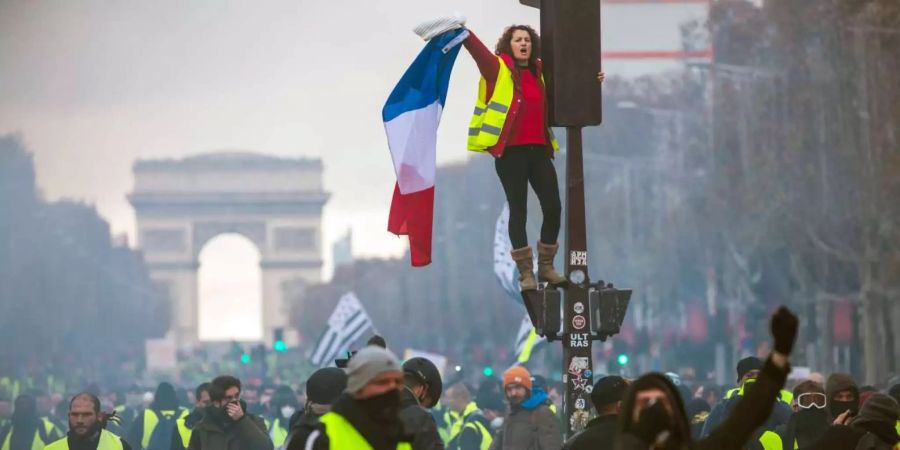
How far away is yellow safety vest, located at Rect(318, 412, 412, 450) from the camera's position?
9.72m

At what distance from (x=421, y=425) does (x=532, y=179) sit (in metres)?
3.46

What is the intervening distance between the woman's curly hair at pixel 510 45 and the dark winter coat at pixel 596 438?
3.42 meters

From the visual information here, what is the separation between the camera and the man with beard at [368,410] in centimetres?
965

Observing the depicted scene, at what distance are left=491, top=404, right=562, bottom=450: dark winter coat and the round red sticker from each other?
8.55 feet

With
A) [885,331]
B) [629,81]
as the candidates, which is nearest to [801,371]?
[885,331]

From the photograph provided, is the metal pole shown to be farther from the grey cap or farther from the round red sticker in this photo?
the grey cap

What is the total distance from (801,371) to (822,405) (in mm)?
20888

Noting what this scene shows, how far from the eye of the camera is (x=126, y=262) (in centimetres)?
13200

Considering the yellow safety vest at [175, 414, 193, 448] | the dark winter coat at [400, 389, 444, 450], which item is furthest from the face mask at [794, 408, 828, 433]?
the yellow safety vest at [175, 414, 193, 448]

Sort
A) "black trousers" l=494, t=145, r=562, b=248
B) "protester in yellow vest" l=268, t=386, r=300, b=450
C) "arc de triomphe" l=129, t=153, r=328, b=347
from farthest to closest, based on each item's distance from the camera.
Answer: "arc de triomphe" l=129, t=153, r=328, b=347 < "protester in yellow vest" l=268, t=386, r=300, b=450 < "black trousers" l=494, t=145, r=562, b=248

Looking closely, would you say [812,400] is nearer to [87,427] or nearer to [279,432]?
[87,427]

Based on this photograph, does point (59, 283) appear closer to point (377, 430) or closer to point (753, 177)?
point (753, 177)

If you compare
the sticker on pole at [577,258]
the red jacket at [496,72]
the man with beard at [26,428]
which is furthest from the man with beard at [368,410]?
the man with beard at [26,428]

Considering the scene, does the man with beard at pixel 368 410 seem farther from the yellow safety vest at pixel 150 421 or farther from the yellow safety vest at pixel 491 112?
the yellow safety vest at pixel 150 421
